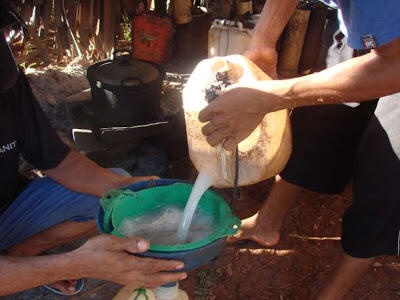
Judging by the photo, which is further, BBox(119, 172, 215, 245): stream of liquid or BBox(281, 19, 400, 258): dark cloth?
BBox(281, 19, 400, 258): dark cloth

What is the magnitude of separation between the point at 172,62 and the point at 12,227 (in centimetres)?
303

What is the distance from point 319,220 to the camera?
260 cm

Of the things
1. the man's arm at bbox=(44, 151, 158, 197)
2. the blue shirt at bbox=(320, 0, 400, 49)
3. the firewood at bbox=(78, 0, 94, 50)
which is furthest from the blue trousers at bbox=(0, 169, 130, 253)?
the firewood at bbox=(78, 0, 94, 50)

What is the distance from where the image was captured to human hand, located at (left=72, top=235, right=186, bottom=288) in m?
1.20

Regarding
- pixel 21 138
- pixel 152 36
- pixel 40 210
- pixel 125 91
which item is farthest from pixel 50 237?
pixel 152 36

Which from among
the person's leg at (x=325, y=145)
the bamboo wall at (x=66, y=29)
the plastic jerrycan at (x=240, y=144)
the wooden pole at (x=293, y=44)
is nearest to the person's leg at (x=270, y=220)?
the person's leg at (x=325, y=145)

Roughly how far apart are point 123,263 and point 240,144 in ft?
1.78

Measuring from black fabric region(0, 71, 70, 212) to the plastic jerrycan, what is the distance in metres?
0.70

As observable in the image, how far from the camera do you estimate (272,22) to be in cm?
186

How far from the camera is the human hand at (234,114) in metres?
1.26

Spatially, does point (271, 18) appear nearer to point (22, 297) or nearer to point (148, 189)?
point (148, 189)

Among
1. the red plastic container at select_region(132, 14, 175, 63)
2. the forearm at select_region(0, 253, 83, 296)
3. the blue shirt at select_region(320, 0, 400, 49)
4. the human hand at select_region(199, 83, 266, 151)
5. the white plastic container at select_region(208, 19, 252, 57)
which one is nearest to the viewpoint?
the blue shirt at select_region(320, 0, 400, 49)

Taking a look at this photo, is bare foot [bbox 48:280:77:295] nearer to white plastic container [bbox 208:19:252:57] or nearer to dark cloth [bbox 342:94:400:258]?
dark cloth [bbox 342:94:400:258]

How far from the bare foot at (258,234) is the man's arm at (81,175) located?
A: 793 millimetres
